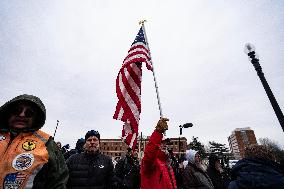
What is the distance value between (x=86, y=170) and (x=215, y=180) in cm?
386

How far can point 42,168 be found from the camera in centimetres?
199

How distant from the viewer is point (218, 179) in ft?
20.8

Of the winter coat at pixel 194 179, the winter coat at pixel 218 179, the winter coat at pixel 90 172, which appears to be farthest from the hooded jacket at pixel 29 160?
the winter coat at pixel 218 179

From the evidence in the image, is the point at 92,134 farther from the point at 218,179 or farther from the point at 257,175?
the point at 218,179

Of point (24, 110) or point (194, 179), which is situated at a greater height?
point (24, 110)

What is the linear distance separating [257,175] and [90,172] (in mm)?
2800

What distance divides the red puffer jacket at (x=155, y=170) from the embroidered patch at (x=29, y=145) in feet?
6.13

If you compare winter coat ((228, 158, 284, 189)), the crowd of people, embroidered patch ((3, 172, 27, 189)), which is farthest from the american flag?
embroidered patch ((3, 172, 27, 189))

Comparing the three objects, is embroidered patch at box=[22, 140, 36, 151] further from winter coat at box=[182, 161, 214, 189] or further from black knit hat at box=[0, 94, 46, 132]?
winter coat at box=[182, 161, 214, 189]

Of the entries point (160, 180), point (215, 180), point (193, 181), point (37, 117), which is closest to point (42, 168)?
point (37, 117)

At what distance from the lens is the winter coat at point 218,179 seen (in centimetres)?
612

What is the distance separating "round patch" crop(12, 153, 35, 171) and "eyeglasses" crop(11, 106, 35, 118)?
603 millimetres

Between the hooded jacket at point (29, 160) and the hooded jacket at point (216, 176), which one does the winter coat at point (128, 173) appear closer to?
the hooded jacket at point (216, 176)

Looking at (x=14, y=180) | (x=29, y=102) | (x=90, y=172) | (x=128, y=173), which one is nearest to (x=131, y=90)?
(x=90, y=172)
